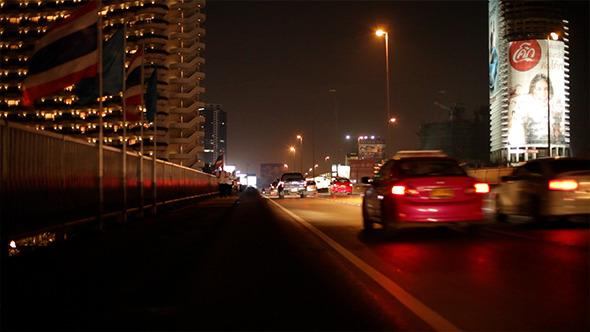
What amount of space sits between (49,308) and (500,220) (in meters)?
11.9

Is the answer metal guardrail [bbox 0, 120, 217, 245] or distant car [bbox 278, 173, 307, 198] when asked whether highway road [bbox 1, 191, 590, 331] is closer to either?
metal guardrail [bbox 0, 120, 217, 245]

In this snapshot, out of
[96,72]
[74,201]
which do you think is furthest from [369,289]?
[96,72]

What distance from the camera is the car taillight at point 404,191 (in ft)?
35.7

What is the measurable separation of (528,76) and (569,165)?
121 meters

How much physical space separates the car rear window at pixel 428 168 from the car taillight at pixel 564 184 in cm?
212

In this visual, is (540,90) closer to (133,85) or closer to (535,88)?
(535,88)

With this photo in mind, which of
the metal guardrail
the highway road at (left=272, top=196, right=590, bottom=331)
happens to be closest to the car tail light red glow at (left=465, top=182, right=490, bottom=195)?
the highway road at (left=272, top=196, right=590, bottom=331)

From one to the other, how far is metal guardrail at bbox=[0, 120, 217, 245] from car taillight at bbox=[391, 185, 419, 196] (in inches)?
270

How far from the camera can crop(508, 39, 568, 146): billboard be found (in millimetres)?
122750

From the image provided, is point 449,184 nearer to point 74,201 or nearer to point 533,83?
point 74,201

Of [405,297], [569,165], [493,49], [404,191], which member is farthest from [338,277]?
[493,49]

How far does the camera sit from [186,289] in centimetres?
684

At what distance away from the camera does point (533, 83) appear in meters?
123

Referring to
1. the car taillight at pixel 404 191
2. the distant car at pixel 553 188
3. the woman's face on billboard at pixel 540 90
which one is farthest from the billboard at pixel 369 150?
the car taillight at pixel 404 191
